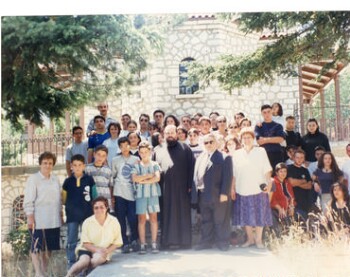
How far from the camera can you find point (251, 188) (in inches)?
203

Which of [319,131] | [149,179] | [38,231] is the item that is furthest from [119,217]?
[319,131]

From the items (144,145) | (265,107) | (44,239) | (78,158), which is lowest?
(44,239)

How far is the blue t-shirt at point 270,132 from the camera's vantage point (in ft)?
17.2

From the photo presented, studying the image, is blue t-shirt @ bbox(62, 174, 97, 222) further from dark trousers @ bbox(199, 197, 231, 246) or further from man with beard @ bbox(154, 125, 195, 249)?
dark trousers @ bbox(199, 197, 231, 246)

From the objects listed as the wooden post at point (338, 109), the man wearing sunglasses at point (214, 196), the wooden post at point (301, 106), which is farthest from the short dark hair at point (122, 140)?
the wooden post at point (338, 109)

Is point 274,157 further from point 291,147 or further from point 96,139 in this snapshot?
point 96,139

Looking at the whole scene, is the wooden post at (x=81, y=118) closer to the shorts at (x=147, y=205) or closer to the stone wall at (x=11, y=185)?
the stone wall at (x=11, y=185)

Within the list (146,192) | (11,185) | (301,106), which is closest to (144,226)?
(146,192)

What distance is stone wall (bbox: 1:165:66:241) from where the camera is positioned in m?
4.83

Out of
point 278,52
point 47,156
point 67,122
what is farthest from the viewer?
point 278,52

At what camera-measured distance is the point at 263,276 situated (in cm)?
477

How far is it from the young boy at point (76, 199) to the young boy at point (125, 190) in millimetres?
250

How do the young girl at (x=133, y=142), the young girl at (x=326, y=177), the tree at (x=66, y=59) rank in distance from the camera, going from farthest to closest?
the young girl at (x=326, y=177) → the young girl at (x=133, y=142) → the tree at (x=66, y=59)

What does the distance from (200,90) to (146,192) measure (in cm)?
128
